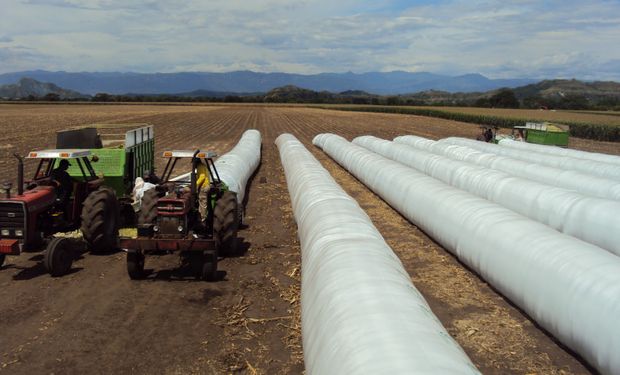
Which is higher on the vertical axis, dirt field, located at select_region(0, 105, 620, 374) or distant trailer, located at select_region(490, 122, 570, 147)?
distant trailer, located at select_region(490, 122, 570, 147)

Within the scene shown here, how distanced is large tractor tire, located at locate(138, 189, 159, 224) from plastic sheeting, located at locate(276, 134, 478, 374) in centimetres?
301

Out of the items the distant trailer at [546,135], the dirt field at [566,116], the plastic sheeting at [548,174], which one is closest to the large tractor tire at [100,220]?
the plastic sheeting at [548,174]

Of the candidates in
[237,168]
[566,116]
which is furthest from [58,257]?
[566,116]

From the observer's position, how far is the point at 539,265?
299 inches

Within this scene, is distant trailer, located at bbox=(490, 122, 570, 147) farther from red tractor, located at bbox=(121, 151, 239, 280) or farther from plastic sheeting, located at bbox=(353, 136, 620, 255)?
red tractor, located at bbox=(121, 151, 239, 280)

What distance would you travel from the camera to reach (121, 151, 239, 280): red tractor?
8.69 meters

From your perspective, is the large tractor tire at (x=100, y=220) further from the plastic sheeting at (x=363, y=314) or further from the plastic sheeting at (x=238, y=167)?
the plastic sheeting at (x=363, y=314)

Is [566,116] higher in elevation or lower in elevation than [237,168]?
higher

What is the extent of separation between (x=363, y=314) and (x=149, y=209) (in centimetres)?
556

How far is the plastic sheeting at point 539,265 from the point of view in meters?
6.25

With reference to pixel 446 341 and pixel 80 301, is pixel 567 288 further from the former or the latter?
pixel 80 301

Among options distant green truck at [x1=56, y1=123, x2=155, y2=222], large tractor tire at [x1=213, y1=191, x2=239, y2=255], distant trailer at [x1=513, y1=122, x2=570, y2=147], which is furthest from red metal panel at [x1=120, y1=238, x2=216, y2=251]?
distant trailer at [x1=513, y1=122, x2=570, y2=147]

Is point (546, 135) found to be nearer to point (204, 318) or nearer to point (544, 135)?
point (544, 135)

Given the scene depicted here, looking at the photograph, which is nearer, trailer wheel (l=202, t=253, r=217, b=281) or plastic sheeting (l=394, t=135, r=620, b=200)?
trailer wheel (l=202, t=253, r=217, b=281)
